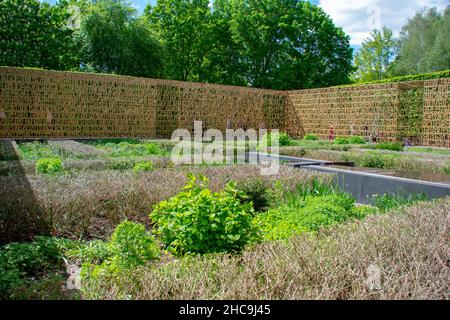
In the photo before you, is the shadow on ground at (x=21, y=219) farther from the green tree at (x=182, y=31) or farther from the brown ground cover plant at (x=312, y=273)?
the green tree at (x=182, y=31)

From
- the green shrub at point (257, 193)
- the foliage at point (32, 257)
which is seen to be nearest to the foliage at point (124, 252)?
the foliage at point (32, 257)

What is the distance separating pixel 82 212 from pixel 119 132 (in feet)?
44.4

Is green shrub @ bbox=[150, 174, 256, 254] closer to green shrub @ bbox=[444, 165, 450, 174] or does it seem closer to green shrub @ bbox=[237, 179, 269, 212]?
green shrub @ bbox=[237, 179, 269, 212]

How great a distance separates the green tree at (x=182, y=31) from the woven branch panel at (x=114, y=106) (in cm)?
890

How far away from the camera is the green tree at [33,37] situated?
813 inches

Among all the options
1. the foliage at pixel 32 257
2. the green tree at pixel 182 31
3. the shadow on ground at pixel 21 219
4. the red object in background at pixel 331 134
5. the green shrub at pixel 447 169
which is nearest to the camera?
the foliage at pixel 32 257

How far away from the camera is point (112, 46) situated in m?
22.2

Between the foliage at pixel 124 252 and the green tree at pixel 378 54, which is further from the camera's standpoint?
the green tree at pixel 378 54

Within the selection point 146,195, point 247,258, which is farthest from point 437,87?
point 247,258

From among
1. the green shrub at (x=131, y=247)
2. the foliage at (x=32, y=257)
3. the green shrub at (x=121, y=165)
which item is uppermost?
the green shrub at (x=121, y=165)

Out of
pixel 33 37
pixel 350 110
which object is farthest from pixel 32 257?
pixel 33 37

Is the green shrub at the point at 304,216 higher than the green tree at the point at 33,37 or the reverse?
the reverse

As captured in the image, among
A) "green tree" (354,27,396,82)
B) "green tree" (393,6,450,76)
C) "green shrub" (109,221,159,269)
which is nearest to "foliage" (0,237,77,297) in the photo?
"green shrub" (109,221,159,269)
